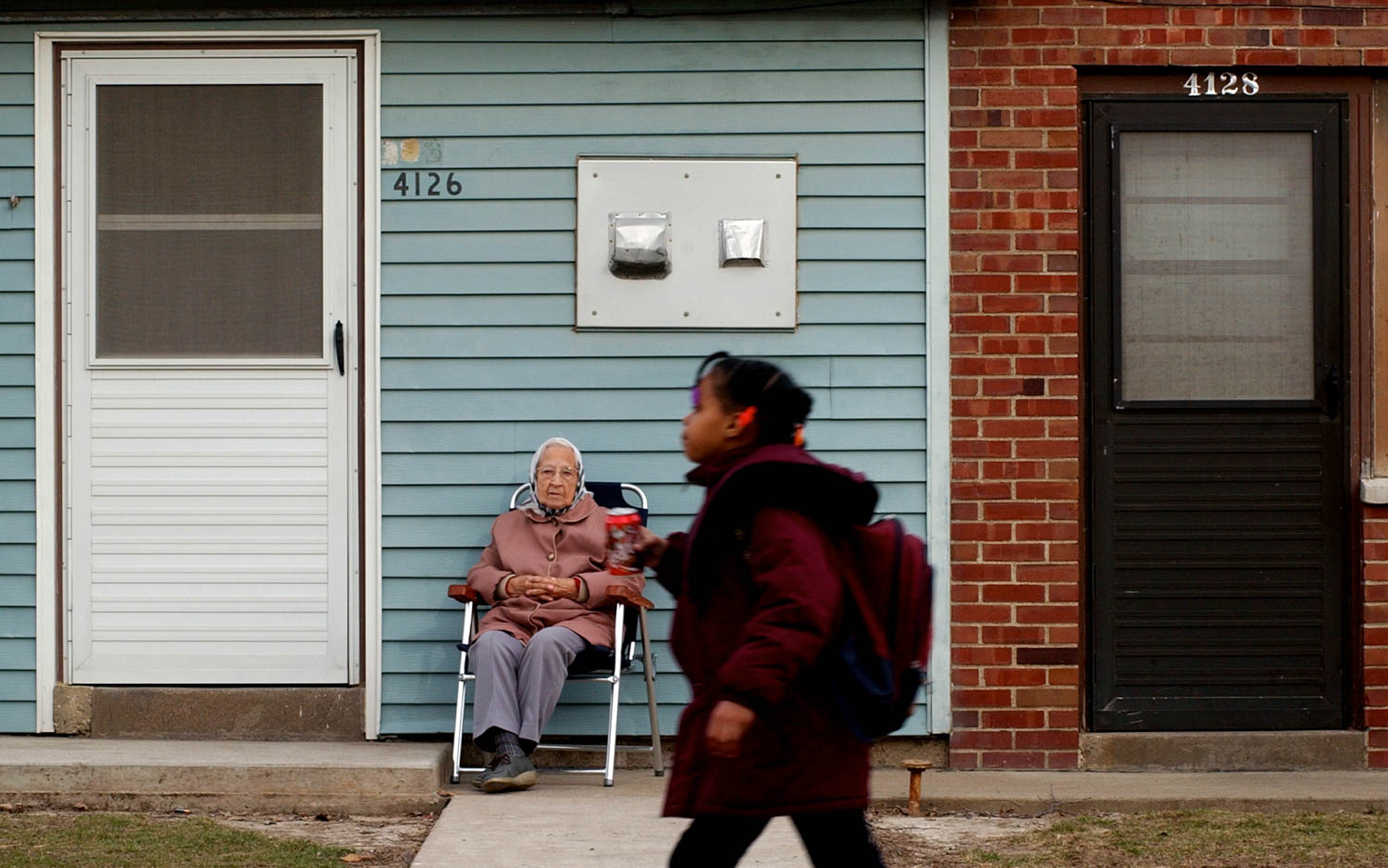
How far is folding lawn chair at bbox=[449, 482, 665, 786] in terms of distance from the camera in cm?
550

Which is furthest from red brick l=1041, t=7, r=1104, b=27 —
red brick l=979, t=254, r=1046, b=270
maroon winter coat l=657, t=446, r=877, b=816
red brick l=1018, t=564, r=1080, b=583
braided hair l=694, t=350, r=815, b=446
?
maroon winter coat l=657, t=446, r=877, b=816

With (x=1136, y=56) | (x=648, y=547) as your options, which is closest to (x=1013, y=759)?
(x=1136, y=56)

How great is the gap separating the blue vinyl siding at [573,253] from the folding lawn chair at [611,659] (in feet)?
0.48

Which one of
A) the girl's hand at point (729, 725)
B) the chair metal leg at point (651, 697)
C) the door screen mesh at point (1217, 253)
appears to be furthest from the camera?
the door screen mesh at point (1217, 253)

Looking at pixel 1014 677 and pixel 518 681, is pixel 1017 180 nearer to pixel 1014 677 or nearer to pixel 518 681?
pixel 1014 677

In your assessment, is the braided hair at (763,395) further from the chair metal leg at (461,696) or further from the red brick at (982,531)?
the red brick at (982,531)

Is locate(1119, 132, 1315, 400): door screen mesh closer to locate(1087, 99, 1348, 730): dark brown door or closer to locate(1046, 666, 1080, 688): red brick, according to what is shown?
locate(1087, 99, 1348, 730): dark brown door

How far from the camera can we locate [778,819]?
5250 mm

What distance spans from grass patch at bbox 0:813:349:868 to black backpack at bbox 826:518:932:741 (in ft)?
7.09

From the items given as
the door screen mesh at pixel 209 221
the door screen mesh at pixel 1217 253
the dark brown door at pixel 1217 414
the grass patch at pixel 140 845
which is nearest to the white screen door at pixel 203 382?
the door screen mesh at pixel 209 221

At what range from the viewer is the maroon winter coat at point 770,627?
9.23 ft

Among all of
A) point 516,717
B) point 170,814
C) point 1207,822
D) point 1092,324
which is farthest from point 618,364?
point 1207,822

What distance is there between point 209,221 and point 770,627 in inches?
151

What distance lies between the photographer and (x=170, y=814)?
5203mm
